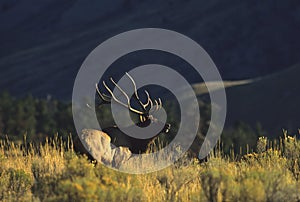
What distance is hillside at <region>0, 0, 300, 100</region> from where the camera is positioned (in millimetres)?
120312

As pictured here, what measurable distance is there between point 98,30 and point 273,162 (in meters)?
130

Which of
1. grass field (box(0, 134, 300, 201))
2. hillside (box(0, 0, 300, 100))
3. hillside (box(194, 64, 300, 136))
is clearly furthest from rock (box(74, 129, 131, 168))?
hillside (box(0, 0, 300, 100))

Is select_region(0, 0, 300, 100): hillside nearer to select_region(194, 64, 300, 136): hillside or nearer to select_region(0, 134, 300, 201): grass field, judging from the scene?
select_region(194, 64, 300, 136): hillside

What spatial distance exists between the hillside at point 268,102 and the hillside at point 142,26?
27802 millimetres

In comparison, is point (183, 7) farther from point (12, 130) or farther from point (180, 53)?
point (12, 130)

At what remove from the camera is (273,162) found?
1044cm

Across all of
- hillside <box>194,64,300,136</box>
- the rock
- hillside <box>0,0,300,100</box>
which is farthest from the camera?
hillside <box>0,0,300,100</box>

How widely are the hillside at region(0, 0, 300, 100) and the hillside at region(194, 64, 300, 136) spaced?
27.8m

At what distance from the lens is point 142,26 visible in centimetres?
13312

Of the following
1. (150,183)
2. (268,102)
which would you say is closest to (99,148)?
(150,183)

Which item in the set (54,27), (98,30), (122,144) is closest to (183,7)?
(98,30)

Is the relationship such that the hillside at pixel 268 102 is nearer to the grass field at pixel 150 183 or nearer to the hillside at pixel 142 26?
the hillside at pixel 142 26

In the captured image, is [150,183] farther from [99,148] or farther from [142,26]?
[142,26]

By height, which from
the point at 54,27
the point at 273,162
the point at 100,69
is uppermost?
the point at 54,27
